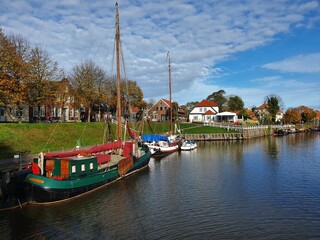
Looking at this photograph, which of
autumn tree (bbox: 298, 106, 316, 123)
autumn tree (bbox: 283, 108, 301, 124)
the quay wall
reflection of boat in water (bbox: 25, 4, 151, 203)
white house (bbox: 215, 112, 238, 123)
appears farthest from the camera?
autumn tree (bbox: 298, 106, 316, 123)

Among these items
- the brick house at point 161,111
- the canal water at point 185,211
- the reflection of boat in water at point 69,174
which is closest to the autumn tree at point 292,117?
the brick house at point 161,111

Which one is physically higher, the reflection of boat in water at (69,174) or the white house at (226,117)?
the white house at (226,117)

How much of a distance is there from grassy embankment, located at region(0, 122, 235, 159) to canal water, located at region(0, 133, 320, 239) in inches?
473

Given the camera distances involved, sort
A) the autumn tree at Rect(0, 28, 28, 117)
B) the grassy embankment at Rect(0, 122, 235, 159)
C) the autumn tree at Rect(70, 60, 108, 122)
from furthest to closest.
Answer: the autumn tree at Rect(70, 60, 108, 122), the autumn tree at Rect(0, 28, 28, 117), the grassy embankment at Rect(0, 122, 235, 159)

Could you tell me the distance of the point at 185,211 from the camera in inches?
757

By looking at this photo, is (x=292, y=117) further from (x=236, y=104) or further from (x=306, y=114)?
(x=236, y=104)

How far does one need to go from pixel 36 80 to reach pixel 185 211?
122 ft

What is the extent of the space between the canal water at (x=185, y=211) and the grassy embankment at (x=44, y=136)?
39.4 feet

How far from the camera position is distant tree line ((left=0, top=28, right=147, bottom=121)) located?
119ft

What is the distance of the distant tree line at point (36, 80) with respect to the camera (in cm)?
3638

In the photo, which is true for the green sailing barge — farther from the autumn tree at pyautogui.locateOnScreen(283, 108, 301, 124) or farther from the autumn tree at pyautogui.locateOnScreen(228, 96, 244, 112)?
the autumn tree at pyautogui.locateOnScreen(283, 108, 301, 124)

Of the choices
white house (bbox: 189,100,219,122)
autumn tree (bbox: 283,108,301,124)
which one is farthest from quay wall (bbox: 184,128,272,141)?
autumn tree (bbox: 283,108,301,124)

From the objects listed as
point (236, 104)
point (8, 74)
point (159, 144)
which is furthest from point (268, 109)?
point (8, 74)

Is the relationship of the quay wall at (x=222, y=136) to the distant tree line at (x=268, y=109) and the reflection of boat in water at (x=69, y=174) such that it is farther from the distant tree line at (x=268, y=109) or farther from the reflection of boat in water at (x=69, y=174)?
the reflection of boat in water at (x=69, y=174)
